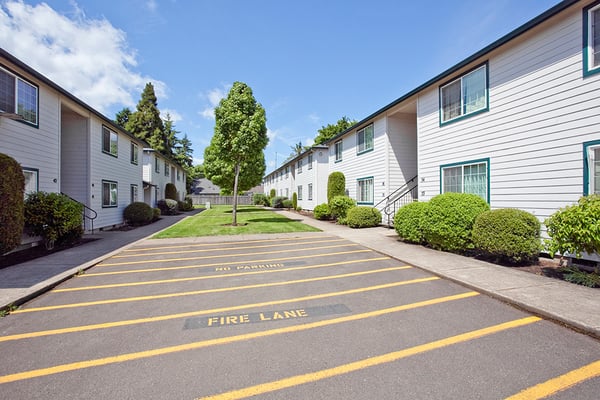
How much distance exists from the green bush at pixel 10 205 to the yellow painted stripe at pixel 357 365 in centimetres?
814

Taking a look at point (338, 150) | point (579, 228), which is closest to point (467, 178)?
point (579, 228)

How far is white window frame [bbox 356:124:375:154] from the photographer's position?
15.7 meters

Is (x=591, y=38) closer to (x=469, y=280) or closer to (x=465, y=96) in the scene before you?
(x=465, y=96)

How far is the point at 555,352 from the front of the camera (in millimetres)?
3115

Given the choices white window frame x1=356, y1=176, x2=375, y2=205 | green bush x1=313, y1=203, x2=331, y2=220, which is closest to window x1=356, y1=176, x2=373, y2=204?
white window frame x1=356, y1=176, x2=375, y2=205

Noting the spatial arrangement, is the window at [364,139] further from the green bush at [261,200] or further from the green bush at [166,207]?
the green bush at [261,200]

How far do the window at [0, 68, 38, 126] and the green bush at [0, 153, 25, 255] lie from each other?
2.58 metres

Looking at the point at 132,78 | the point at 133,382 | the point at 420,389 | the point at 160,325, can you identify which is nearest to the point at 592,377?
the point at 420,389

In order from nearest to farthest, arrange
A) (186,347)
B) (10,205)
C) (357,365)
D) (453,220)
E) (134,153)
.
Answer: (357,365) < (186,347) < (10,205) < (453,220) < (134,153)

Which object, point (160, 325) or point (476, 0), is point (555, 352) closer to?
point (160, 325)

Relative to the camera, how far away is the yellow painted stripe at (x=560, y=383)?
8.06ft

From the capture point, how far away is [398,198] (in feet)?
45.3

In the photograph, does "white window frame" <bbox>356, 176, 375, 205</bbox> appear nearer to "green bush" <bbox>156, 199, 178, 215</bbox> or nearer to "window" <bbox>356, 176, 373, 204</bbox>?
"window" <bbox>356, 176, 373, 204</bbox>

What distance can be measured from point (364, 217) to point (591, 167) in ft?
29.2
